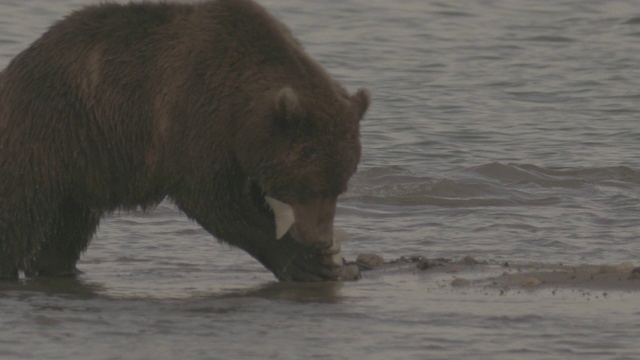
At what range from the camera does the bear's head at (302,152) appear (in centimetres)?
772

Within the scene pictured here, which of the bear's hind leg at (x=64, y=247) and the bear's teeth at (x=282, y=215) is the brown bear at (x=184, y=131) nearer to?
the bear's teeth at (x=282, y=215)

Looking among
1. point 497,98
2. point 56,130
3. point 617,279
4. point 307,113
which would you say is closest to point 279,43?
point 307,113

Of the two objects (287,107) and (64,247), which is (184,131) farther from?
(64,247)

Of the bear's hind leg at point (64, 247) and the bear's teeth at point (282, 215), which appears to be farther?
the bear's hind leg at point (64, 247)

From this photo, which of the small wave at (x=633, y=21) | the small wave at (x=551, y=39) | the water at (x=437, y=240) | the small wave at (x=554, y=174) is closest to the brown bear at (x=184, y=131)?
the water at (x=437, y=240)

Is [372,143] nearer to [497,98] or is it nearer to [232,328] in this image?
[497,98]

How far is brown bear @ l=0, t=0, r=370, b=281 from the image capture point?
25.7 ft

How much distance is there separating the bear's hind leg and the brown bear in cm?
13

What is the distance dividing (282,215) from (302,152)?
1.30ft

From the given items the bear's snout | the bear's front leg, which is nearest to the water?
the bear's front leg

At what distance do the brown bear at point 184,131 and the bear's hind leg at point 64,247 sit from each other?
13 cm

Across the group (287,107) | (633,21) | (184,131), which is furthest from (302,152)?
(633,21)

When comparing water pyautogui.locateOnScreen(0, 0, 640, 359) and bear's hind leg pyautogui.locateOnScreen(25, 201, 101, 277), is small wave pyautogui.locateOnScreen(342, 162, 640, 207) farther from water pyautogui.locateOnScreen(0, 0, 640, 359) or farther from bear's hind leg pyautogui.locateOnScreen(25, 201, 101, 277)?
bear's hind leg pyautogui.locateOnScreen(25, 201, 101, 277)

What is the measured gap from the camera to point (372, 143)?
536 inches
